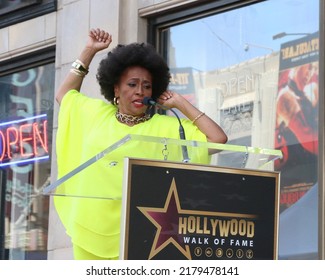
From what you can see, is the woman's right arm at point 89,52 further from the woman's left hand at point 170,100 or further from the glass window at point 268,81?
the glass window at point 268,81

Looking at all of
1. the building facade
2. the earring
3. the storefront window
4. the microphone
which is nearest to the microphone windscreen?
the microphone

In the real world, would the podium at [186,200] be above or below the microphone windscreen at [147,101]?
below

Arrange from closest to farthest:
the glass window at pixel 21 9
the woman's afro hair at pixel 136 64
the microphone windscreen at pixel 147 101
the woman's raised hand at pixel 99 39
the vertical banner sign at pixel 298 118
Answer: the microphone windscreen at pixel 147 101 → the woman's afro hair at pixel 136 64 → the woman's raised hand at pixel 99 39 → the vertical banner sign at pixel 298 118 → the glass window at pixel 21 9

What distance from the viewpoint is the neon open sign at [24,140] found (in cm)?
1058

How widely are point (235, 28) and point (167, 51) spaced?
85 centimetres

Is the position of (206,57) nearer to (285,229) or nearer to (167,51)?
(167,51)

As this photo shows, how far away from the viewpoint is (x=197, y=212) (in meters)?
4.31

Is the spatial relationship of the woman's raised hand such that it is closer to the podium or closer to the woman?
the woman

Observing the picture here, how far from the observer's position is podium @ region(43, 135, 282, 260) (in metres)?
4.18

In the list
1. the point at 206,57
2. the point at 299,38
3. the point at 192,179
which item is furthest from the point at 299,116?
the point at 192,179

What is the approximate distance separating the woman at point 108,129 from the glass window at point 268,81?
2.83 metres

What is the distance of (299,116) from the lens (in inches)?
317

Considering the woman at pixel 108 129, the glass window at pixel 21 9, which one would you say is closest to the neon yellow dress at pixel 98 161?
the woman at pixel 108 129

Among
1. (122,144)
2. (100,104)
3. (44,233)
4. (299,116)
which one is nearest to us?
(122,144)
